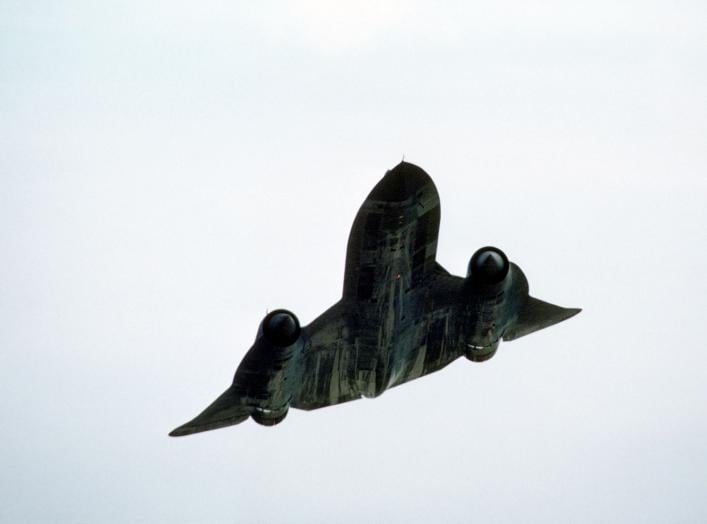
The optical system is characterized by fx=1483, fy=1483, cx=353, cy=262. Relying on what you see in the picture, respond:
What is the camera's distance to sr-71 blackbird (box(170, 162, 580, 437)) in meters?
54.2

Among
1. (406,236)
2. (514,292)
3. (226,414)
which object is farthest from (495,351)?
(226,414)

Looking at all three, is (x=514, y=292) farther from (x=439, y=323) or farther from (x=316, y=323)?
(x=316, y=323)

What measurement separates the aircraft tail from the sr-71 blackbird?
0.04m

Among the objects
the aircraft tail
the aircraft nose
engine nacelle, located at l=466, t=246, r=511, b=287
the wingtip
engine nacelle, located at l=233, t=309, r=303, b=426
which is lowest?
the wingtip

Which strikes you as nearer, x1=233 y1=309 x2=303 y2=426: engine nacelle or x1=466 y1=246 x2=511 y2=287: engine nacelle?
x1=233 y1=309 x2=303 y2=426: engine nacelle

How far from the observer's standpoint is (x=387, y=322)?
56156mm

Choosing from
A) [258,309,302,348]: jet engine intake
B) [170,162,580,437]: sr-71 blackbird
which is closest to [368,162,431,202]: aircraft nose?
[170,162,580,437]: sr-71 blackbird

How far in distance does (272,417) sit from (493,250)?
10621mm

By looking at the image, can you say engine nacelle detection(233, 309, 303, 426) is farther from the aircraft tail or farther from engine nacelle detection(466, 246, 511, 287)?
the aircraft tail

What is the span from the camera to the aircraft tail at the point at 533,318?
59.6 metres

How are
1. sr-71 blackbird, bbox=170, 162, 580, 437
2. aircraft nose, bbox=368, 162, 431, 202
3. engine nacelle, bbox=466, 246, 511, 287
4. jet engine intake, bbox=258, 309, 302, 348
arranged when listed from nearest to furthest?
aircraft nose, bbox=368, 162, 431, 202 → jet engine intake, bbox=258, 309, 302, 348 → sr-71 blackbird, bbox=170, 162, 580, 437 → engine nacelle, bbox=466, 246, 511, 287

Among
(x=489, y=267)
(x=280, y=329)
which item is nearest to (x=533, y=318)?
(x=489, y=267)

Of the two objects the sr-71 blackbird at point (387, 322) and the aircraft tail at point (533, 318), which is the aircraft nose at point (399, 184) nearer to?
the sr-71 blackbird at point (387, 322)

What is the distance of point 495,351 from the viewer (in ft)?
194
